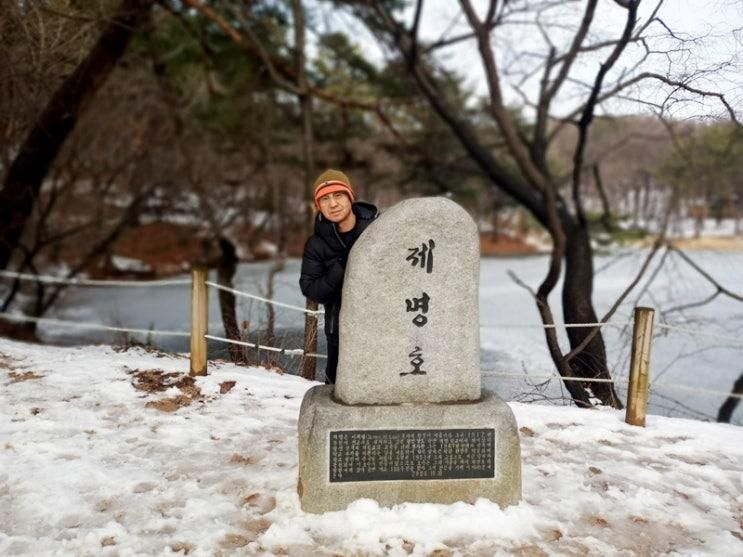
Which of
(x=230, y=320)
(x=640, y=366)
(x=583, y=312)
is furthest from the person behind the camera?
(x=583, y=312)

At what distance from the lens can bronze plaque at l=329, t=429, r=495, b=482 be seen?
297cm

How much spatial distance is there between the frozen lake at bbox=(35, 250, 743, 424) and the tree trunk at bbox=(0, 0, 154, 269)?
243cm

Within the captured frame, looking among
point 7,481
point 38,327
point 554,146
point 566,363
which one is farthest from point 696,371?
point 554,146

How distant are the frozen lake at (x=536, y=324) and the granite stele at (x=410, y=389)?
147 cm

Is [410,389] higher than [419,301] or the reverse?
the reverse

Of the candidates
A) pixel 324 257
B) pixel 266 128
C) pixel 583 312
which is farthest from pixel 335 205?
pixel 266 128

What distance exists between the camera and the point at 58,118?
8211 mm

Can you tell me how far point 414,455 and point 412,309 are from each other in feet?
2.59

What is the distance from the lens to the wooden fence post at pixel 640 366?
4258 millimetres

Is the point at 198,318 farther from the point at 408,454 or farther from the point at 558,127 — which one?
the point at 558,127

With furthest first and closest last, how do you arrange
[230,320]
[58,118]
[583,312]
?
[58,118], [583,312], [230,320]

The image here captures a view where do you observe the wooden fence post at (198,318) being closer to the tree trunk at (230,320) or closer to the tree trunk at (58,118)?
the tree trunk at (230,320)

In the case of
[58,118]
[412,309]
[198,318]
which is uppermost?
[58,118]

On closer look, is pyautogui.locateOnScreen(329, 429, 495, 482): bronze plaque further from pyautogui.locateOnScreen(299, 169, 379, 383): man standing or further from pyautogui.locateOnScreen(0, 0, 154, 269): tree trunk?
pyautogui.locateOnScreen(0, 0, 154, 269): tree trunk
